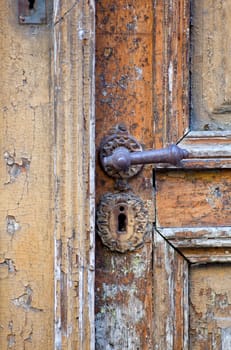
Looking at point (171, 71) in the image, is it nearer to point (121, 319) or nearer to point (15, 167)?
point (15, 167)

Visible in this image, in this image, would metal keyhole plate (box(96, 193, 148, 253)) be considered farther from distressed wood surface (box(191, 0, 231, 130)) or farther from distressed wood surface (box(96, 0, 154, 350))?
distressed wood surface (box(191, 0, 231, 130))

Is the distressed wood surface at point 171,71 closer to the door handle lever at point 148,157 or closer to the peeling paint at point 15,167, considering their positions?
the door handle lever at point 148,157

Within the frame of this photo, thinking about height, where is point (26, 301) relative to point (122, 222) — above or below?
below

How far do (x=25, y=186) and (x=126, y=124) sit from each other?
0.21 m

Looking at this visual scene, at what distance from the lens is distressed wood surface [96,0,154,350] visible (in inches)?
44.7

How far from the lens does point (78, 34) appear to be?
1063mm

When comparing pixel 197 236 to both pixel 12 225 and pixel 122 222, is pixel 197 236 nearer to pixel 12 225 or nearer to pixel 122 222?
pixel 122 222

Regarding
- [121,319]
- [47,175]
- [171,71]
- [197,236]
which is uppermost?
[171,71]

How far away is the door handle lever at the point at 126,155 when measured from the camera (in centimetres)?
107

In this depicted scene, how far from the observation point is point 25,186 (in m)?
1.11

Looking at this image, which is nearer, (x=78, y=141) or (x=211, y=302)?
(x=78, y=141)

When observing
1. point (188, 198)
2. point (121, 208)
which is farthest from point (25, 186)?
point (188, 198)

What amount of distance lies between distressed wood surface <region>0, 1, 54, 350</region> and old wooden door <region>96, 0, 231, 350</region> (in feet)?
0.32

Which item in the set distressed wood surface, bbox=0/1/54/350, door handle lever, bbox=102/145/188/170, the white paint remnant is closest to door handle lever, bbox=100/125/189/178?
door handle lever, bbox=102/145/188/170
